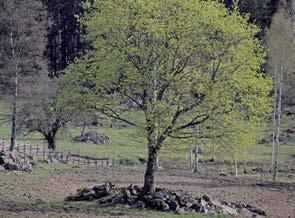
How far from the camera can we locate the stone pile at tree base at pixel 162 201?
1091 inches

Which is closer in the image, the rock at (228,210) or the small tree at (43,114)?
the rock at (228,210)

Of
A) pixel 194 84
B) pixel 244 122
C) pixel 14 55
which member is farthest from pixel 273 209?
pixel 14 55

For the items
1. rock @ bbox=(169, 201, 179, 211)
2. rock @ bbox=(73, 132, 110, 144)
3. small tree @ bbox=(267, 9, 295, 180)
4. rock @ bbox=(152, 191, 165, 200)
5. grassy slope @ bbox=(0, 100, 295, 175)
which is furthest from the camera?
rock @ bbox=(73, 132, 110, 144)

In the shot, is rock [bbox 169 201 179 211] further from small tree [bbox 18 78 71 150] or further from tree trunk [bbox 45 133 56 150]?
tree trunk [bbox 45 133 56 150]

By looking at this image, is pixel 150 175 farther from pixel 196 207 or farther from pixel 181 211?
pixel 181 211

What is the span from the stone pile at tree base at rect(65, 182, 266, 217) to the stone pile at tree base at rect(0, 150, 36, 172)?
28.1ft

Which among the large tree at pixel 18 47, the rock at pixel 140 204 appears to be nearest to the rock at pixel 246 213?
the rock at pixel 140 204

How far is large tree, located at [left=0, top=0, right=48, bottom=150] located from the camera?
157ft

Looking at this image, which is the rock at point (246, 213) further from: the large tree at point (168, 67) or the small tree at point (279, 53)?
the small tree at point (279, 53)

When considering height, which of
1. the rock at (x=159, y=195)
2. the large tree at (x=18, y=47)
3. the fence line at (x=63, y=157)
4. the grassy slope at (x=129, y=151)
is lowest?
the rock at (x=159, y=195)

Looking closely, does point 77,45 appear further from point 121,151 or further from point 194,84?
point 194,84

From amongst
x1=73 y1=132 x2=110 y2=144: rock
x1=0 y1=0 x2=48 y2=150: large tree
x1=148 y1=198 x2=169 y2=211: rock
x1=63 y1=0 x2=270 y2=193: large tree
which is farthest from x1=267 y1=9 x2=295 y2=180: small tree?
x1=73 y1=132 x2=110 y2=144: rock

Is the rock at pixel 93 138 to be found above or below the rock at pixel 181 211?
above

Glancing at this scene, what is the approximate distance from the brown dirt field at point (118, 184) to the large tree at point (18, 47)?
313 inches
